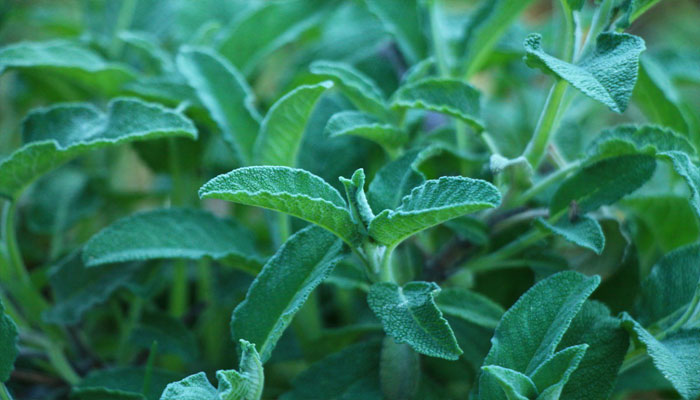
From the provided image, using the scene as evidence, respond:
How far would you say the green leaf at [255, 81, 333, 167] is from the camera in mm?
532

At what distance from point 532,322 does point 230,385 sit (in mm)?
204

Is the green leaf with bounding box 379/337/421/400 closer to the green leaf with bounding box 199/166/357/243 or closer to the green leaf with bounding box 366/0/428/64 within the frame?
the green leaf with bounding box 199/166/357/243

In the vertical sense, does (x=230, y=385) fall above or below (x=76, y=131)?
below

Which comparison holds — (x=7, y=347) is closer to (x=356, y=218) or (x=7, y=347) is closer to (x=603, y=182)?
(x=356, y=218)

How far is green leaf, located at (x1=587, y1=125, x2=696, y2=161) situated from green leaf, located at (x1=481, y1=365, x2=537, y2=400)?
0.63ft

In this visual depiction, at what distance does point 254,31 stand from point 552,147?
1.12ft

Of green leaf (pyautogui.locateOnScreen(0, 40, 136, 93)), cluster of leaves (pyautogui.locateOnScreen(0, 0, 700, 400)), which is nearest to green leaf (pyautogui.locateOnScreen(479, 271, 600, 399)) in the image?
cluster of leaves (pyautogui.locateOnScreen(0, 0, 700, 400))

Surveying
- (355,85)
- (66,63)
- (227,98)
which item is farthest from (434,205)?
(66,63)

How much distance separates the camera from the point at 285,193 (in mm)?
415

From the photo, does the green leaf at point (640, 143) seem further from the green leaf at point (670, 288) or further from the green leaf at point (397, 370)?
the green leaf at point (397, 370)

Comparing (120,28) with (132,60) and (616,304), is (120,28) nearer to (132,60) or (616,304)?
(132,60)

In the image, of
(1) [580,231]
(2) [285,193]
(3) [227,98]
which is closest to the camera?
(2) [285,193]

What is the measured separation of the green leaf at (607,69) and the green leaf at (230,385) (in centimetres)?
26

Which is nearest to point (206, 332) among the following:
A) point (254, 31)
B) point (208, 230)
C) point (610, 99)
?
point (208, 230)
